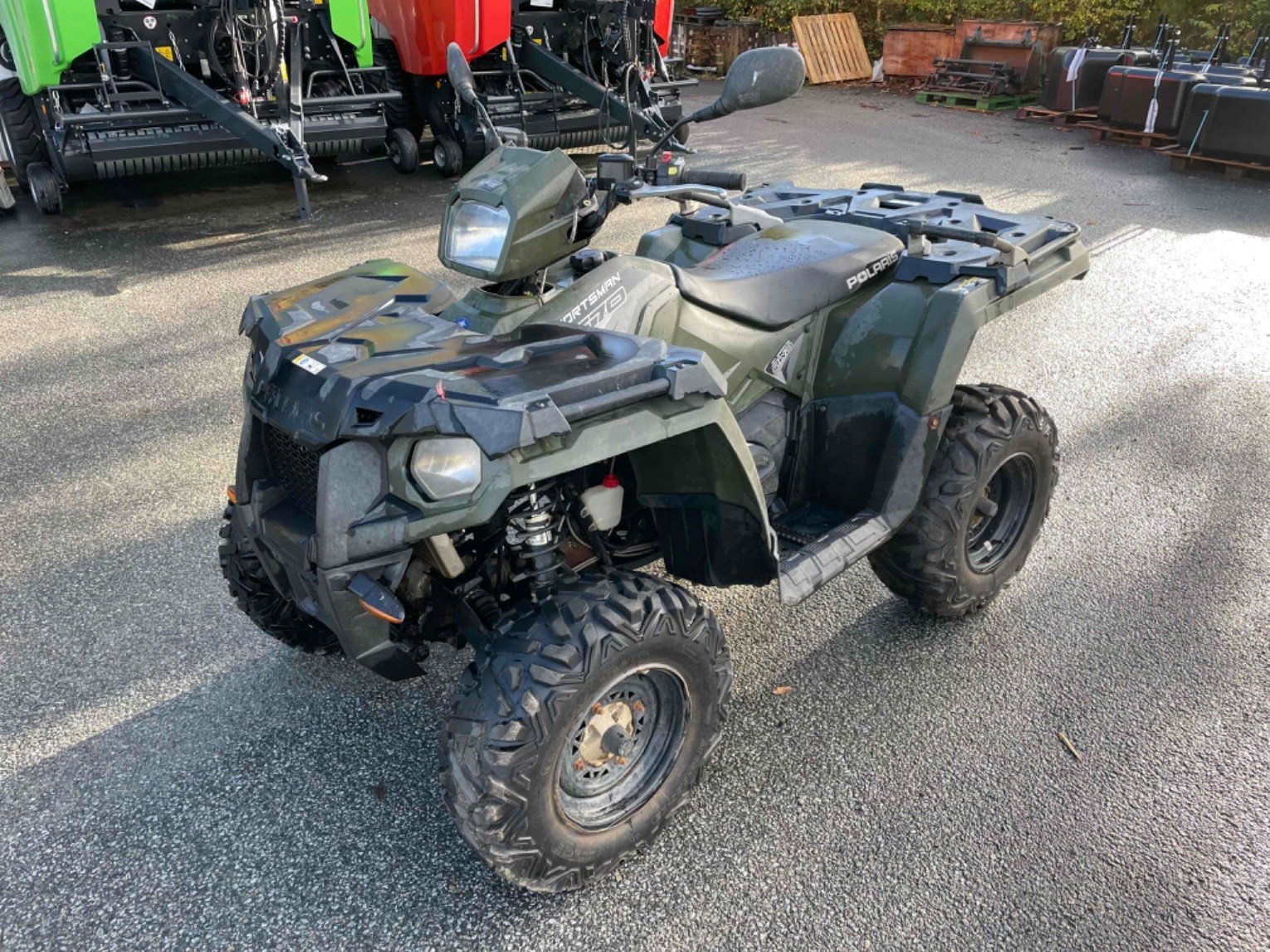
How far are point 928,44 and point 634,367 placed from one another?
15.2 meters

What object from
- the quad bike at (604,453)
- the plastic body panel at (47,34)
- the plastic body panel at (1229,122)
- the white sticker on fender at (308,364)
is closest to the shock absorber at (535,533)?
the quad bike at (604,453)

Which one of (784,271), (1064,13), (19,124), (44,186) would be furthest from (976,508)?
(1064,13)

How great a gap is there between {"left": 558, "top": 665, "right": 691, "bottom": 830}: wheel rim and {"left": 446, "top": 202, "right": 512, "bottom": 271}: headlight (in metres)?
0.99

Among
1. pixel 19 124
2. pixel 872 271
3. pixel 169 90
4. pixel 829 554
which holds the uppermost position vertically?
pixel 169 90

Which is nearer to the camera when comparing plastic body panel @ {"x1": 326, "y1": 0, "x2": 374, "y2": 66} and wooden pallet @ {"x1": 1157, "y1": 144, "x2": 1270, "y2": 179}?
plastic body panel @ {"x1": 326, "y1": 0, "x2": 374, "y2": 66}

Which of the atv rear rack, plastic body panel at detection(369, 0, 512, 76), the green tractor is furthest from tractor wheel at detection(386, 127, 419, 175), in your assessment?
the atv rear rack

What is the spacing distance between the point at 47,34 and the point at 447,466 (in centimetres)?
647

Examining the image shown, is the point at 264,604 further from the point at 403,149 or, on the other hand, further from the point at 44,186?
the point at 403,149

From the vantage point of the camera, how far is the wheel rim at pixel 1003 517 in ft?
10.8

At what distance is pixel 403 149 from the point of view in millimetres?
8750

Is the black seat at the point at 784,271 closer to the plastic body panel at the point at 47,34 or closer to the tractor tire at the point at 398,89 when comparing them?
the plastic body panel at the point at 47,34

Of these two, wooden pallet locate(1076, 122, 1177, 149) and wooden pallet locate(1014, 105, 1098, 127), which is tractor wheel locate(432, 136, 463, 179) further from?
wooden pallet locate(1014, 105, 1098, 127)

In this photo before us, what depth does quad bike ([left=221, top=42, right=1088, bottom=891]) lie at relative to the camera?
1961mm

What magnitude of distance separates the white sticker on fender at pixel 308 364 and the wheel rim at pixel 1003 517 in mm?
2174
